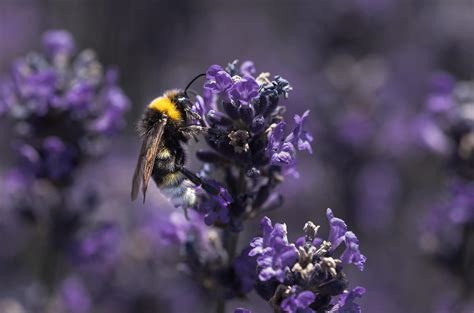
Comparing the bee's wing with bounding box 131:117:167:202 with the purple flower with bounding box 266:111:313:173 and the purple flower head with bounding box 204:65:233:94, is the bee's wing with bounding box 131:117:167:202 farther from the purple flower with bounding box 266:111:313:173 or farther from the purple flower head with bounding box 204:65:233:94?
the purple flower with bounding box 266:111:313:173

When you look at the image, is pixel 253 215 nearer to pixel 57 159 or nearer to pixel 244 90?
pixel 244 90

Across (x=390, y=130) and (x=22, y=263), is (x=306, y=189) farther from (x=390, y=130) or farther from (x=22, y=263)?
(x=22, y=263)

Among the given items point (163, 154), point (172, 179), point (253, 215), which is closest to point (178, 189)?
point (172, 179)

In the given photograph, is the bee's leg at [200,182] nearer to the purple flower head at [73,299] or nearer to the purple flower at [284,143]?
the purple flower at [284,143]

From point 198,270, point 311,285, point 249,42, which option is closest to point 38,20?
point 249,42

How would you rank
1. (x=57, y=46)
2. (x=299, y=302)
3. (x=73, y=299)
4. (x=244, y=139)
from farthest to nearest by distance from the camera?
(x=73, y=299), (x=57, y=46), (x=244, y=139), (x=299, y=302)

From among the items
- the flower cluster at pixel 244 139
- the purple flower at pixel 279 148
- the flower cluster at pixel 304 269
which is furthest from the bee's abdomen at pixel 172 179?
the flower cluster at pixel 304 269
